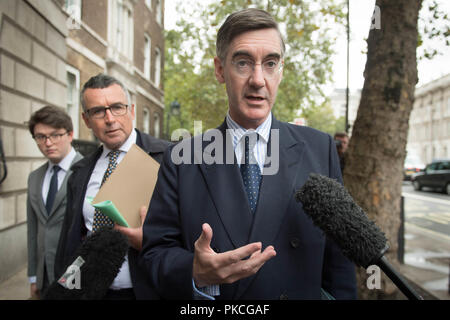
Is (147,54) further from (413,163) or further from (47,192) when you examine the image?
(413,163)

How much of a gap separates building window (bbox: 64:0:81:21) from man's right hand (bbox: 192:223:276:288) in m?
2.06

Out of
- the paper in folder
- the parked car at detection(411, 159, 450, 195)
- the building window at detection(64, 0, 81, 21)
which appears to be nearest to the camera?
the paper in folder

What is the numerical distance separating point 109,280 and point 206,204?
54cm

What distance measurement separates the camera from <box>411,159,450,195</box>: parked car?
17844 millimetres

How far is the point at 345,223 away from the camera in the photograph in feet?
3.64

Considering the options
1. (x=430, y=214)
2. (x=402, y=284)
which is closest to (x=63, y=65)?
(x=402, y=284)

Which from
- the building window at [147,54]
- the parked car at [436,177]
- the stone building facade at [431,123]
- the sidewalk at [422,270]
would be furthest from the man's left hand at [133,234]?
the stone building facade at [431,123]

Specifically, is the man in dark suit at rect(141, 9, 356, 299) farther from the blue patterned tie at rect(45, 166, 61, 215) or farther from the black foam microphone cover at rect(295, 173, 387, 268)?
the blue patterned tie at rect(45, 166, 61, 215)

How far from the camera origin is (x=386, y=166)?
367 centimetres

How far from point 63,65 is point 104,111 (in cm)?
81

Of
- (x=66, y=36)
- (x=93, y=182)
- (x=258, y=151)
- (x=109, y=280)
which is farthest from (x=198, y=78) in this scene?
(x=109, y=280)

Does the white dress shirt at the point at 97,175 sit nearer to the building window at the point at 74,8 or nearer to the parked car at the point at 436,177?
the building window at the point at 74,8

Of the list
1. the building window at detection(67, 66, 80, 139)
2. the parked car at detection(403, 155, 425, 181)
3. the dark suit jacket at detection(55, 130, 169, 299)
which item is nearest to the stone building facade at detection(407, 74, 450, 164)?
the parked car at detection(403, 155, 425, 181)

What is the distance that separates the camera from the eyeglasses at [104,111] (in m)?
2.07
